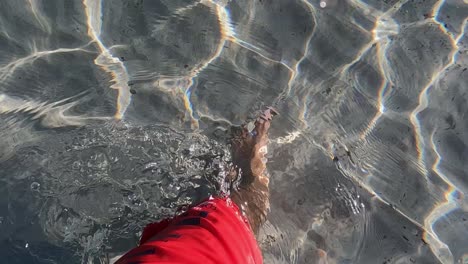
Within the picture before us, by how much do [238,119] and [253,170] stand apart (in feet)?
1.15

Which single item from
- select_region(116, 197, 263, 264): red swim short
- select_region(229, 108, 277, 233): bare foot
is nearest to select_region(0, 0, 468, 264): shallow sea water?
select_region(229, 108, 277, 233): bare foot

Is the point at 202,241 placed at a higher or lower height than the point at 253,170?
higher

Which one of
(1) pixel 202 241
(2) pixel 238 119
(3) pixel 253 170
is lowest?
(3) pixel 253 170

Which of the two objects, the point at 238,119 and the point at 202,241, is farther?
the point at 238,119

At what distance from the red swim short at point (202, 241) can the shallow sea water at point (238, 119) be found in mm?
484

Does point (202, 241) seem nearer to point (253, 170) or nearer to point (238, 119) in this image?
point (253, 170)

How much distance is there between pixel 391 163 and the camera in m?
2.75

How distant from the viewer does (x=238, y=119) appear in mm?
2834

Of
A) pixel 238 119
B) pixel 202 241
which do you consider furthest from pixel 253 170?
pixel 202 241

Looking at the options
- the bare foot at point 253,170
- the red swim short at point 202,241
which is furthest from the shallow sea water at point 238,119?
the red swim short at point 202,241

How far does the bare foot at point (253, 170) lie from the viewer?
8.67ft

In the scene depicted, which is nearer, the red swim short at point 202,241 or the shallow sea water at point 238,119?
the red swim short at point 202,241

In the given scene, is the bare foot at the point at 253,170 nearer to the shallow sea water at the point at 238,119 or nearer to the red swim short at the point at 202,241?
the shallow sea water at the point at 238,119

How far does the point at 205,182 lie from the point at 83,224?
0.74 m
